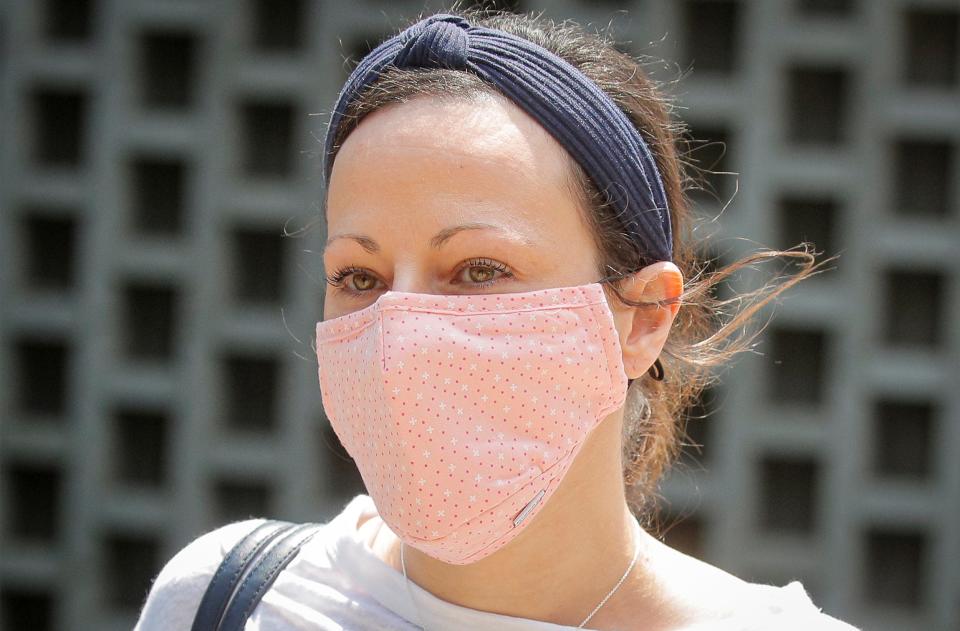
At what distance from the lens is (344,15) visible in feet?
13.5

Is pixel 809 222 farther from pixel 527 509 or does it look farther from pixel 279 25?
pixel 527 509

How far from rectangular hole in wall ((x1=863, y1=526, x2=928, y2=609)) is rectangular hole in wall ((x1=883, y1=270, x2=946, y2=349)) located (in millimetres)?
772

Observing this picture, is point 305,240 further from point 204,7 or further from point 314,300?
point 204,7

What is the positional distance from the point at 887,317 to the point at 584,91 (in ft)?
10.4

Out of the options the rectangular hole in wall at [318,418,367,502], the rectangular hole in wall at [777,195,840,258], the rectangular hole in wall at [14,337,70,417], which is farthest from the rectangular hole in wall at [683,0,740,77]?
the rectangular hole in wall at [14,337,70,417]

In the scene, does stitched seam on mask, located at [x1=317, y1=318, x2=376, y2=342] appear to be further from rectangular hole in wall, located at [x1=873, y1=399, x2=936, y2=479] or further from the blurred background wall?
rectangular hole in wall, located at [x1=873, y1=399, x2=936, y2=479]

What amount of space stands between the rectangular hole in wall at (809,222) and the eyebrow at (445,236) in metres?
3.10

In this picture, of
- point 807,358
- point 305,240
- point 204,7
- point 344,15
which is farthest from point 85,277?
point 807,358

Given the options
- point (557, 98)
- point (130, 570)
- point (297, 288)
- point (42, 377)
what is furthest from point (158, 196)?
point (557, 98)

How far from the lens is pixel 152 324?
14.7 ft

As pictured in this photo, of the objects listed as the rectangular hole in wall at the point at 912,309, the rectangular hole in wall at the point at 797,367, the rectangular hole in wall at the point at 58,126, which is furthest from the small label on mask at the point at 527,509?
the rectangular hole in wall at the point at 58,126

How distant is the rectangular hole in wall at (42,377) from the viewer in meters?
4.41

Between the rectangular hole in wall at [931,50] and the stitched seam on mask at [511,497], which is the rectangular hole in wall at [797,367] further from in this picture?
the stitched seam on mask at [511,497]

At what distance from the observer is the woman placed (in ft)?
3.95
